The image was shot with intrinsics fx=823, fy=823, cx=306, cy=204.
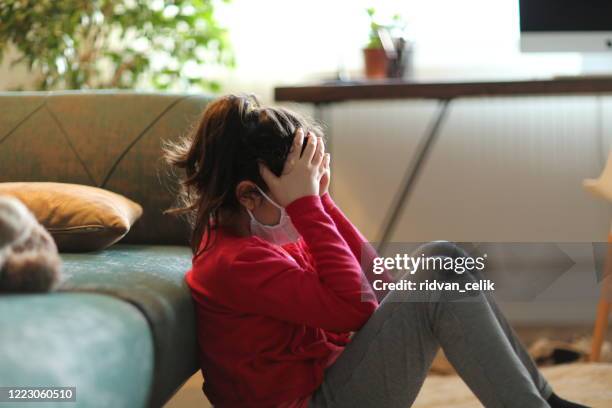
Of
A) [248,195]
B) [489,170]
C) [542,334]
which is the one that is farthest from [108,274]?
[489,170]

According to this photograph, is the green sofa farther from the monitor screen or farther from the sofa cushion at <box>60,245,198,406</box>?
the monitor screen

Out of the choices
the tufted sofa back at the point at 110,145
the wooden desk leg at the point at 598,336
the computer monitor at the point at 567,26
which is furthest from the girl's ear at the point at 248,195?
the computer monitor at the point at 567,26

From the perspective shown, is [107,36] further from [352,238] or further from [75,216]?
[352,238]

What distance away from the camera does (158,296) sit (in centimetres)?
113

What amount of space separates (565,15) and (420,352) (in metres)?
1.50

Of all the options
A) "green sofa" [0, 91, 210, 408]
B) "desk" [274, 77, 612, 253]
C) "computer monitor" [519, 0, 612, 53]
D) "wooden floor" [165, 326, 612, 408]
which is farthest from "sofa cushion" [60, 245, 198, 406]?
"computer monitor" [519, 0, 612, 53]

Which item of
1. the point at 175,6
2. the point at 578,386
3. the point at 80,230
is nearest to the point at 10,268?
the point at 80,230

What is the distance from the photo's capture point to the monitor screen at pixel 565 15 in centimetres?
235

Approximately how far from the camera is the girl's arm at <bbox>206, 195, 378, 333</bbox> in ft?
Answer: 3.74

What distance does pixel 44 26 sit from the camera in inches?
96.7

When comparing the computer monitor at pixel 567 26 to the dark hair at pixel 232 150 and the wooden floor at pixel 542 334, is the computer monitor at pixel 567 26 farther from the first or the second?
the dark hair at pixel 232 150

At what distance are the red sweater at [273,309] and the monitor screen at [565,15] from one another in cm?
139

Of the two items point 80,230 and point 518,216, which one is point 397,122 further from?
point 80,230

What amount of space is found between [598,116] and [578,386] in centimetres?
110
